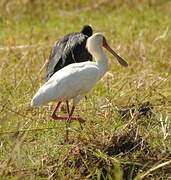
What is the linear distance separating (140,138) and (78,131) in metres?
0.48

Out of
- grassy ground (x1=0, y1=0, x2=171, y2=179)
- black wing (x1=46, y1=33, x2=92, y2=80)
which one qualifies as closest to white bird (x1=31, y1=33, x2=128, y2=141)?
grassy ground (x1=0, y1=0, x2=171, y2=179)

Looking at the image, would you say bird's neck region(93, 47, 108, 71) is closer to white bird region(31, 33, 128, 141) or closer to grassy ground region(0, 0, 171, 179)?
white bird region(31, 33, 128, 141)

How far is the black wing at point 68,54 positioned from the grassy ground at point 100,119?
29 cm

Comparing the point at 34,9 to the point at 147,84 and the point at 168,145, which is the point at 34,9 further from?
the point at 168,145

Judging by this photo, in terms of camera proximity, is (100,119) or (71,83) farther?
(71,83)

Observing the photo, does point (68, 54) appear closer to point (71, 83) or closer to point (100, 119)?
point (71, 83)

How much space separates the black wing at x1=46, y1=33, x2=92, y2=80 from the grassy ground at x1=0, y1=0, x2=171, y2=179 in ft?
0.94

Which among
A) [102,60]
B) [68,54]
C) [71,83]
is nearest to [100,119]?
[71,83]

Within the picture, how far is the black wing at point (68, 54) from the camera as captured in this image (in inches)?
336

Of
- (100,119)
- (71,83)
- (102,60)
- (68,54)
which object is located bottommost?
(100,119)

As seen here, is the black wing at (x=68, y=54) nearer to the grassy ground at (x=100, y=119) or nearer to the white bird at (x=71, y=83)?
the grassy ground at (x=100, y=119)

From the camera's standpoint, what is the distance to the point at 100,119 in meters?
6.99

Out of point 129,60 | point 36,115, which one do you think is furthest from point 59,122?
point 129,60

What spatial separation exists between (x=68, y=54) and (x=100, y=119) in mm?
1714
